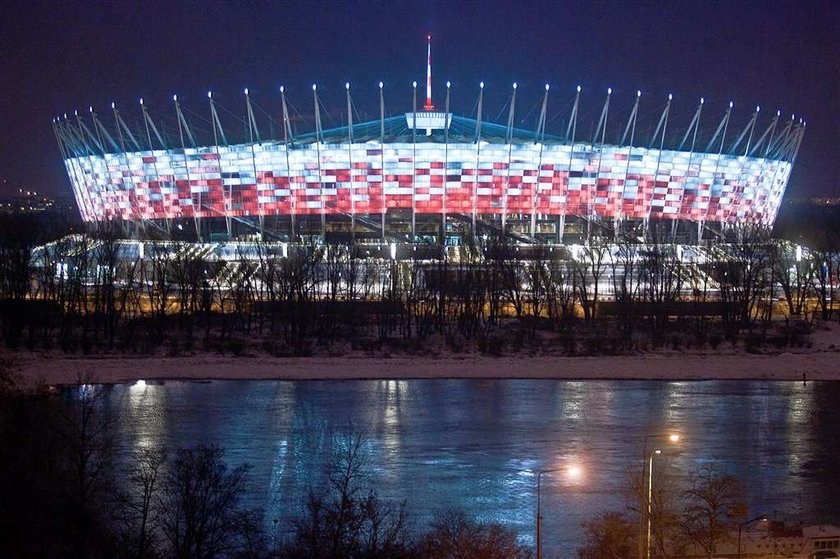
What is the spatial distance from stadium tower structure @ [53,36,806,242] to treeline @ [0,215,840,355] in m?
3.18

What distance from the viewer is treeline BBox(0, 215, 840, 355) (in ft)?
116

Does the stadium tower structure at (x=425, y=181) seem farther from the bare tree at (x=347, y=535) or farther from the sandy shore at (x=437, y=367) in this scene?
the bare tree at (x=347, y=535)

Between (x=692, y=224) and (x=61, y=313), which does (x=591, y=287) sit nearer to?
(x=692, y=224)

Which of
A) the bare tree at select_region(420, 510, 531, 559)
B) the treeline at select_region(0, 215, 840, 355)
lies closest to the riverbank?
the treeline at select_region(0, 215, 840, 355)

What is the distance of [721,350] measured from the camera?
3447cm

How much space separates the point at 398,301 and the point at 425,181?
11.5 m

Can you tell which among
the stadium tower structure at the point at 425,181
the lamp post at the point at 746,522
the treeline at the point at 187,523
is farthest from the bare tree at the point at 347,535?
the stadium tower structure at the point at 425,181

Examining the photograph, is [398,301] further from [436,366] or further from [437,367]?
[437,367]

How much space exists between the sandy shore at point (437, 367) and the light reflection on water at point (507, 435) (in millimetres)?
1212

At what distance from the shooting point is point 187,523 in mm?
12484

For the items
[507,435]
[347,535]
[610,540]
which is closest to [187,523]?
[347,535]

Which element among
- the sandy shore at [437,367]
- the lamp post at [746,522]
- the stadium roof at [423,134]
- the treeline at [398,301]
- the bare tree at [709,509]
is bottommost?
the lamp post at [746,522]

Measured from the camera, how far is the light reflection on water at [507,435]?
1655cm

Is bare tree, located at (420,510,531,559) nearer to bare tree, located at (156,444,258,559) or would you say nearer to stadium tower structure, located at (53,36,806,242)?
bare tree, located at (156,444,258,559)
